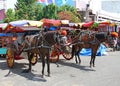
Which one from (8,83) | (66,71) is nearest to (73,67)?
(66,71)

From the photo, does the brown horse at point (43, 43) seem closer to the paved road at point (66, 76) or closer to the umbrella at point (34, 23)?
the paved road at point (66, 76)

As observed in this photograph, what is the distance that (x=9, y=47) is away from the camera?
1456cm

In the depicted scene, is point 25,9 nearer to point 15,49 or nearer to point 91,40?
point 91,40

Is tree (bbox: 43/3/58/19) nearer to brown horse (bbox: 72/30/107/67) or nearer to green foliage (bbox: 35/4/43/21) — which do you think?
green foliage (bbox: 35/4/43/21)

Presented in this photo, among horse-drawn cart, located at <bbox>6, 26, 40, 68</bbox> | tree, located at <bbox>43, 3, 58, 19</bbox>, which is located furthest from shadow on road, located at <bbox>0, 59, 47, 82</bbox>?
tree, located at <bbox>43, 3, 58, 19</bbox>

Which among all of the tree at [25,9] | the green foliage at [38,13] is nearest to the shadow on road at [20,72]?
the tree at [25,9]

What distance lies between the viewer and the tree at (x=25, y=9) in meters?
39.2

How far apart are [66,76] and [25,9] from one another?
27.9 metres

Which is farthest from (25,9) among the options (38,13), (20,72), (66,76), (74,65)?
(66,76)

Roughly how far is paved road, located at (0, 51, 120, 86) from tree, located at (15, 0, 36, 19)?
23.5 m

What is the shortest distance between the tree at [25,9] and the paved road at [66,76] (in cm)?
2355

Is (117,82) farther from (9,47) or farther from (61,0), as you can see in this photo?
(61,0)

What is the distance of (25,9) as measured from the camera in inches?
1566

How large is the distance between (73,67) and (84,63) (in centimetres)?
Answer: 164
